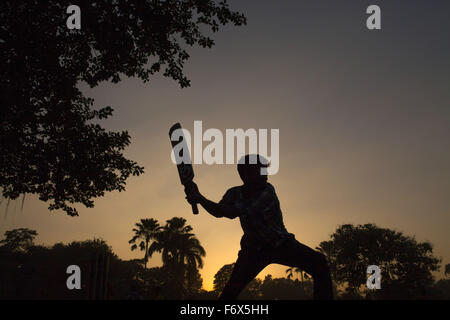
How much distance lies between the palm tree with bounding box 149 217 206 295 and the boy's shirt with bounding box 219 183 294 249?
4336 cm

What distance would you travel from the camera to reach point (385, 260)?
42.9 m

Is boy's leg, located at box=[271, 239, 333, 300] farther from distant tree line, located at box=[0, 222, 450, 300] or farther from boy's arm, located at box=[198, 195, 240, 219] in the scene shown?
distant tree line, located at box=[0, 222, 450, 300]

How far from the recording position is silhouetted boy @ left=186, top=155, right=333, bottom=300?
3.29 meters

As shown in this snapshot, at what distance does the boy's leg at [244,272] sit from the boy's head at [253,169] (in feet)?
2.59

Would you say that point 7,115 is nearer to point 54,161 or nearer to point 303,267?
point 54,161

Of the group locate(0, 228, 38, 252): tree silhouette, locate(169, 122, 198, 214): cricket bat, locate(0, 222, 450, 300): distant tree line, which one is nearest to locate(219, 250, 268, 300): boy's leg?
locate(169, 122, 198, 214): cricket bat

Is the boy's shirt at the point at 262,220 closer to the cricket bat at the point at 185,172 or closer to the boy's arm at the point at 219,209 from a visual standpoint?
the boy's arm at the point at 219,209

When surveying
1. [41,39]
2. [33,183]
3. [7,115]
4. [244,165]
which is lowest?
[244,165]

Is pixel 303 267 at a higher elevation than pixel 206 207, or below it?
below
